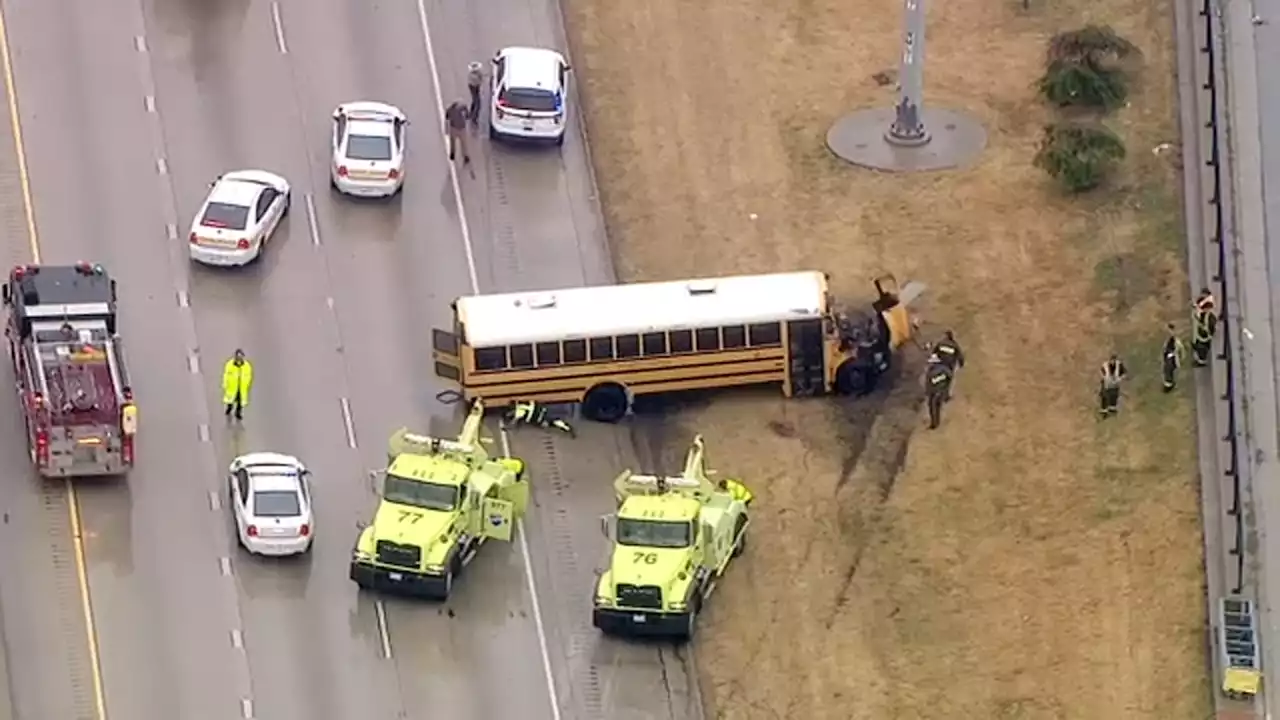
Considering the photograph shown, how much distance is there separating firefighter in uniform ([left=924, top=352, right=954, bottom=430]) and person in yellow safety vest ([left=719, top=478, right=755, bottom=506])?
4.66 m

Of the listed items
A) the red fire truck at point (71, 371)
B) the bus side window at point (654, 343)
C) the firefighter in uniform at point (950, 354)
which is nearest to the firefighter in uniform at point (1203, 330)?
the firefighter in uniform at point (950, 354)

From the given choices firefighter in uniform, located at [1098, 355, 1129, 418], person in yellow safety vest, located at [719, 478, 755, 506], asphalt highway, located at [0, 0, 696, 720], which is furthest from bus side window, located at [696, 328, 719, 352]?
firefighter in uniform, located at [1098, 355, 1129, 418]

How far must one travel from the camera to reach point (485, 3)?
89.7 m

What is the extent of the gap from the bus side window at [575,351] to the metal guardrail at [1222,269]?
12943 millimetres

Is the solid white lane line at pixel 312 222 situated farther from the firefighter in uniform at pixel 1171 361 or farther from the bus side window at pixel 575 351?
the firefighter in uniform at pixel 1171 361

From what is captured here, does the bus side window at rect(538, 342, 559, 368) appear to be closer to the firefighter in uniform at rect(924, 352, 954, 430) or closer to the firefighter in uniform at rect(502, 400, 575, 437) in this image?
the firefighter in uniform at rect(502, 400, 575, 437)

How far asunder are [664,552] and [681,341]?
7.02 meters

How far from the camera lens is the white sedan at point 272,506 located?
7106cm

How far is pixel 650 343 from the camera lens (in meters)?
75.6

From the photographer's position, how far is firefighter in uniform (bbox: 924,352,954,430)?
7506cm

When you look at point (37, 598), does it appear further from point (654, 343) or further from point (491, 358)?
point (654, 343)

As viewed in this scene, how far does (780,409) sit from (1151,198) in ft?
36.6

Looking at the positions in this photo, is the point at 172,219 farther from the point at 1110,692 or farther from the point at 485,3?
the point at 1110,692

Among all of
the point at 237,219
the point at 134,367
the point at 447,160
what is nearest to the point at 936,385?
the point at 447,160
